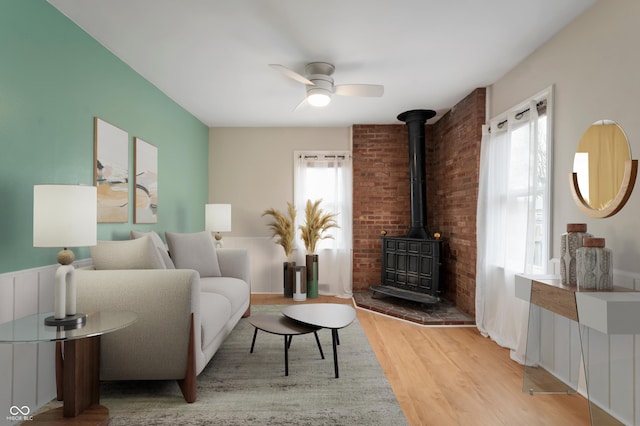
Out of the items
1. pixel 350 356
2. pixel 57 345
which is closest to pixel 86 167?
pixel 57 345

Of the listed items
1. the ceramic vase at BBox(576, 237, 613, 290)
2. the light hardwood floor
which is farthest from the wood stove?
the ceramic vase at BBox(576, 237, 613, 290)

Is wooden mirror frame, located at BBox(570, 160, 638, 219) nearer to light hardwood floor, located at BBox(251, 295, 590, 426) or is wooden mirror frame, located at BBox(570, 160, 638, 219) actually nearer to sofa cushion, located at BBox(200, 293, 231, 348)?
light hardwood floor, located at BBox(251, 295, 590, 426)

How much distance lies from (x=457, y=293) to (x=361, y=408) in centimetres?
286

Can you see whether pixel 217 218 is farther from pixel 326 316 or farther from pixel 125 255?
pixel 326 316

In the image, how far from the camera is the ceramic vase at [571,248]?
2391 mm

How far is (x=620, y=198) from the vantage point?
2277mm

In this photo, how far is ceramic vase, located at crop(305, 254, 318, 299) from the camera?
5.74 meters

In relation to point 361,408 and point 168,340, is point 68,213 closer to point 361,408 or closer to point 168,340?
point 168,340

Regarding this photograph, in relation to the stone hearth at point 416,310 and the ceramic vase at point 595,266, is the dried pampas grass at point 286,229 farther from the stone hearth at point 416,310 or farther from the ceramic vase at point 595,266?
the ceramic vase at point 595,266

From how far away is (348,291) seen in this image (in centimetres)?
590

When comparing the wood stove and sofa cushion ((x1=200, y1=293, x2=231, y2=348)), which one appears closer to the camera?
sofa cushion ((x1=200, y1=293, x2=231, y2=348))

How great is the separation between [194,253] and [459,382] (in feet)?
8.86

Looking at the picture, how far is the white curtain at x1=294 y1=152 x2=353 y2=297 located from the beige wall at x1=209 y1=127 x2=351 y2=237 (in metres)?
0.15

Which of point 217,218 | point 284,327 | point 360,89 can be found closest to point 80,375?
point 284,327
